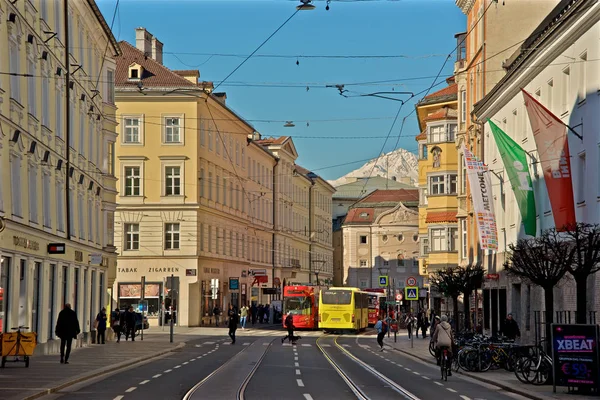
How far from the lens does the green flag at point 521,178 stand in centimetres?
3622

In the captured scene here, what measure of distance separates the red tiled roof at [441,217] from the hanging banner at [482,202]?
2104 cm

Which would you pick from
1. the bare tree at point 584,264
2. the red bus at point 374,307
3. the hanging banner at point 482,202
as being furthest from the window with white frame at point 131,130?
the bare tree at point 584,264

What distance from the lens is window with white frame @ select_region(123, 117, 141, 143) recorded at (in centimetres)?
7406

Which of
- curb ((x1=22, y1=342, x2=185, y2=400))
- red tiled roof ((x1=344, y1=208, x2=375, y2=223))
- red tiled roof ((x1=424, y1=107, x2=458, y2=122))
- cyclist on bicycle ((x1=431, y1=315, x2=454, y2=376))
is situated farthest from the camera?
red tiled roof ((x1=344, y1=208, x2=375, y2=223))

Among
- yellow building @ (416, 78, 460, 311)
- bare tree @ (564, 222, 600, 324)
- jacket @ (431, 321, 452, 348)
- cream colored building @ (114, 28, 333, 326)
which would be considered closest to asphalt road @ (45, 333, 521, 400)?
jacket @ (431, 321, 452, 348)

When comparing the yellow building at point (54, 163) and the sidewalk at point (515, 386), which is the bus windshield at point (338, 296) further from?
the sidewalk at point (515, 386)

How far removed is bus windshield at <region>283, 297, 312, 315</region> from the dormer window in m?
18.8

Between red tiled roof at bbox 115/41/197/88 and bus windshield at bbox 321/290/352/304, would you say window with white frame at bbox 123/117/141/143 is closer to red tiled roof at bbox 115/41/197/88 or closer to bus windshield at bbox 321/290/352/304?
red tiled roof at bbox 115/41/197/88

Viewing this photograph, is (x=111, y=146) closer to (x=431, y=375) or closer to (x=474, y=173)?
(x=474, y=173)

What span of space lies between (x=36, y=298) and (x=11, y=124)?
700 cm

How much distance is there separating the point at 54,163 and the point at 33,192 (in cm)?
381

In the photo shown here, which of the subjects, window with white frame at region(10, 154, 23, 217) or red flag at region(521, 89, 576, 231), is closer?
red flag at region(521, 89, 576, 231)

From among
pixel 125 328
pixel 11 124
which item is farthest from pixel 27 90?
pixel 125 328

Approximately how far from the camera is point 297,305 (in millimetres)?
71750
